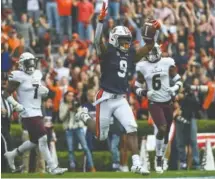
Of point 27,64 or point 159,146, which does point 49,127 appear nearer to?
point 27,64

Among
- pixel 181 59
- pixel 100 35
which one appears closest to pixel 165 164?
pixel 100 35

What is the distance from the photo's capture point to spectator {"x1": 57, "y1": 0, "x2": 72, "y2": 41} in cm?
3036

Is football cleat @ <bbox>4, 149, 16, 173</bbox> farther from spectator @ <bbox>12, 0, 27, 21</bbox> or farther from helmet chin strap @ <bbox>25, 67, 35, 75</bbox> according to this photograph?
spectator @ <bbox>12, 0, 27, 21</bbox>

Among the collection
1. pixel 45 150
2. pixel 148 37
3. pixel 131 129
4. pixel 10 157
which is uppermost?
pixel 148 37

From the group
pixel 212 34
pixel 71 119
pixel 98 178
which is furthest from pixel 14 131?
pixel 212 34

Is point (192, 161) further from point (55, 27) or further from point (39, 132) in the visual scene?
point (55, 27)

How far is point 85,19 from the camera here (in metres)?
30.3

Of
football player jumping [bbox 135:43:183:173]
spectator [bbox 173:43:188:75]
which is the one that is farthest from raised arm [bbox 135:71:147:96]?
spectator [bbox 173:43:188:75]

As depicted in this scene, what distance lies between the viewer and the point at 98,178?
19953 mm

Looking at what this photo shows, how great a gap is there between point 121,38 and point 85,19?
1059 centimetres

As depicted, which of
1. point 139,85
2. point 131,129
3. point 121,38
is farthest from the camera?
point 139,85

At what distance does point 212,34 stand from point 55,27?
3.88 meters

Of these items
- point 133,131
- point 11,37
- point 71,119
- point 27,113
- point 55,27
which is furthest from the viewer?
point 55,27

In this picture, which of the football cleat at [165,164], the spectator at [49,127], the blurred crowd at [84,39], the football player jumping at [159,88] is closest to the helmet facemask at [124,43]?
the football player jumping at [159,88]
